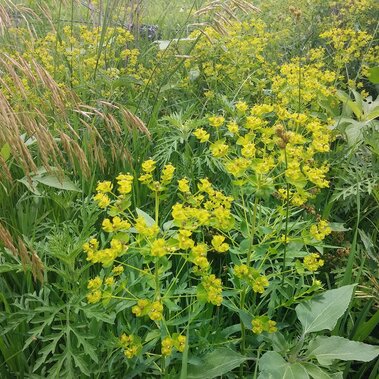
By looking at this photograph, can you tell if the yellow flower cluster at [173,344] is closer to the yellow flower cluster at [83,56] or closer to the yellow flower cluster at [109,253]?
the yellow flower cluster at [109,253]

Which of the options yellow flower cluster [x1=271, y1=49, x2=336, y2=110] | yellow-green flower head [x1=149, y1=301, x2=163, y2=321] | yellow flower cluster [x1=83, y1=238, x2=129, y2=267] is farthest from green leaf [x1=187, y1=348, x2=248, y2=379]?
yellow flower cluster [x1=271, y1=49, x2=336, y2=110]

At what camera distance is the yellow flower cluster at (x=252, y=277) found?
1.26 metres

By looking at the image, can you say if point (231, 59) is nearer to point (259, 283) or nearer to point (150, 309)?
point (259, 283)

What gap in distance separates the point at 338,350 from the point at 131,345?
0.51m

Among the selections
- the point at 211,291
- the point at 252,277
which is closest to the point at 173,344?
the point at 211,291

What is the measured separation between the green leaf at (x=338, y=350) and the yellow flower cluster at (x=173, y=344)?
0.35 m

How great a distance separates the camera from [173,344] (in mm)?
1195

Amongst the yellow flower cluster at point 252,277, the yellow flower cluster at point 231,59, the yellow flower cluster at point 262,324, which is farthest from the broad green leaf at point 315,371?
the yellow flower cluster at point 231,59

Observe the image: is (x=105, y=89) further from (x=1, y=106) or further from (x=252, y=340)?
(x=252, y=340)

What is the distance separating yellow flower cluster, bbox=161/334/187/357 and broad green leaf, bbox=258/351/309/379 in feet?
0.64

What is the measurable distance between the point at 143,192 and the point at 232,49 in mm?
962

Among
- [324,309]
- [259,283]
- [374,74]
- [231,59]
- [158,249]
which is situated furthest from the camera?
[231,59]

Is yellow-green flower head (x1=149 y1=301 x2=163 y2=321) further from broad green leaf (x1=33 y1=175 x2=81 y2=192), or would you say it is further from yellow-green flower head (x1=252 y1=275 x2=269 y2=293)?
broad green leaf (x1=33 y1=175 x2=81 y2=192)

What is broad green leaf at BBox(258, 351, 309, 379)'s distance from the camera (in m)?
1.25
